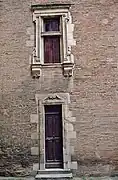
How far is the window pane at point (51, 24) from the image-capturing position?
34.7ft

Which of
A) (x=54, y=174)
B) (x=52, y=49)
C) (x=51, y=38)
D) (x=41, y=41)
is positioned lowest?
(x=54, y=174)

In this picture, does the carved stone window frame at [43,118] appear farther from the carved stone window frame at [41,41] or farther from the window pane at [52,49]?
the window pane at [52,49]

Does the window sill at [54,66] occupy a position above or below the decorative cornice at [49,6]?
below

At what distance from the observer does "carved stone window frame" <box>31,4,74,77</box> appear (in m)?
10.0

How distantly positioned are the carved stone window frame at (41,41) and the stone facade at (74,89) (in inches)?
6.5

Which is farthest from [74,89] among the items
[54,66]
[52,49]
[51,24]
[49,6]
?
[49,6]

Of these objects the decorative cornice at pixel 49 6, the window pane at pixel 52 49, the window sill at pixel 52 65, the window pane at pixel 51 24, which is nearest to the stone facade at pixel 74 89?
the window sill at pixel 52 65

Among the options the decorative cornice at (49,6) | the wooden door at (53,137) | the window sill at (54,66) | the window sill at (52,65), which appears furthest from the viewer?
the decorative cornice at (49,6)

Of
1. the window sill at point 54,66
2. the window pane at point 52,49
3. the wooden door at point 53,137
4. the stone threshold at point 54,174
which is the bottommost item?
the stone threshold at point 54,174

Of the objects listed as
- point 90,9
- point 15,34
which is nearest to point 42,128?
point 15,34

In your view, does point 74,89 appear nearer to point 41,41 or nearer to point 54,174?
point 41,41

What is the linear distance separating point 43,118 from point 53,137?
2.20 feet

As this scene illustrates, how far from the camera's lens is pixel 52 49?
10422 millimetres

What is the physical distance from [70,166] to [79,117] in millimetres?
1514
